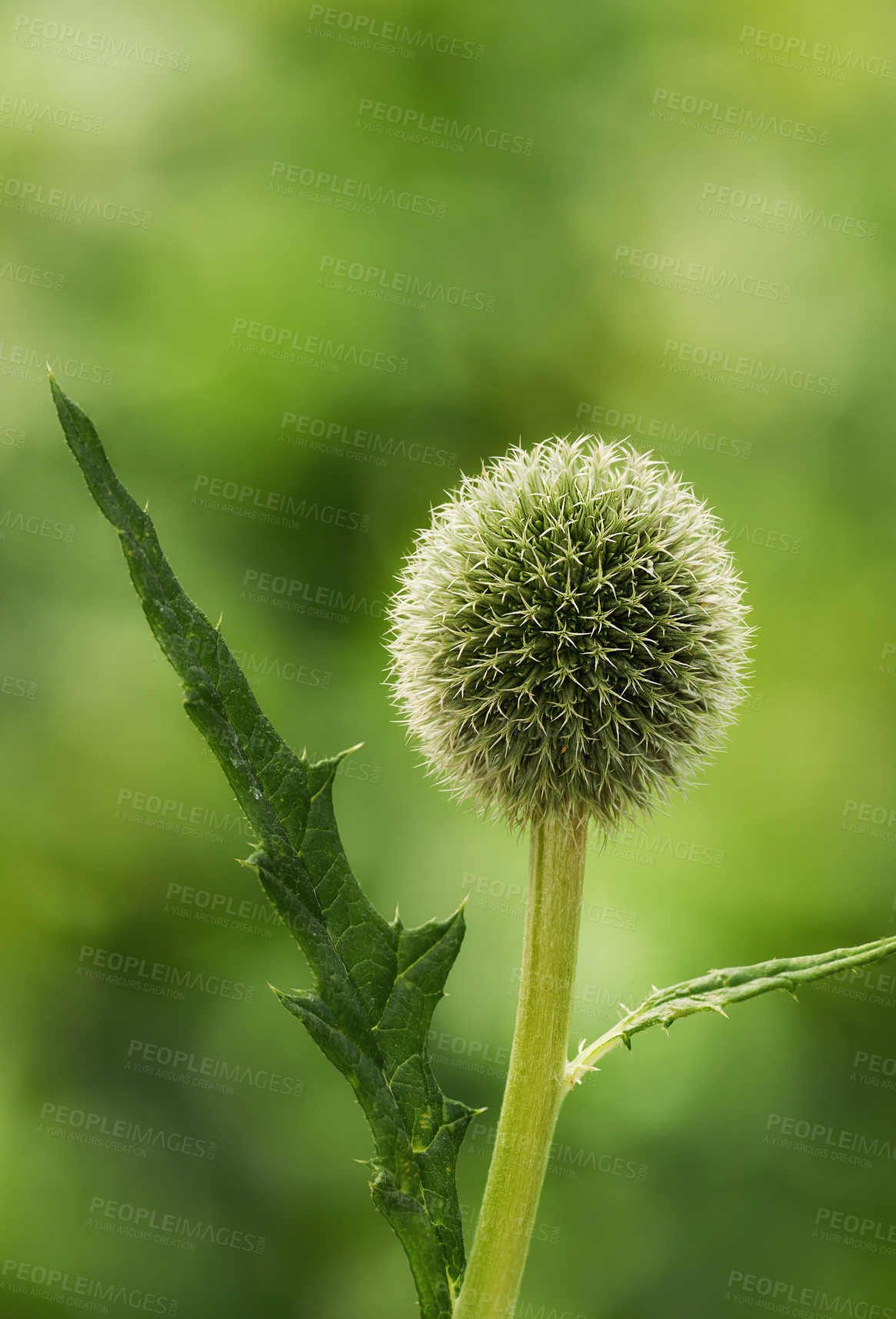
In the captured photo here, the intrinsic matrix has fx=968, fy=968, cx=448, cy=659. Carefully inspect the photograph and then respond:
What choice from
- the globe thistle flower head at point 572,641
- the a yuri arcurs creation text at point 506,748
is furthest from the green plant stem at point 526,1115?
the globe thistle flower head at point 572,641

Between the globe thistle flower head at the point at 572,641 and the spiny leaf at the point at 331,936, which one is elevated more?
the globe thistle flower head at the point at 572,641

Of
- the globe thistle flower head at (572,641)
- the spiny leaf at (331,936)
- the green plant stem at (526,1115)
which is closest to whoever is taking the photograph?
the spiny leaf at (331,936)

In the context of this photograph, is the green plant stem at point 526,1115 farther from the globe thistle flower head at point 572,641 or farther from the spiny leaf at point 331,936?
the globe thistle flower head at point 572,641

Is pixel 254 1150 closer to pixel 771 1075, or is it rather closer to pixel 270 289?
pixel 771 1075

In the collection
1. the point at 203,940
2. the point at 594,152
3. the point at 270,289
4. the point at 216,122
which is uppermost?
the point at 594,152

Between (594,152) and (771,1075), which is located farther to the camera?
(594,152)

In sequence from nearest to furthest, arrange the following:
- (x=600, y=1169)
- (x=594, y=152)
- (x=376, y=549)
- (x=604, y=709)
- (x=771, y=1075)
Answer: (x=604, y=709) → (x=600, y=1169) → (x=771, y=1075) → (x=376, y=549) → (x=594, y=152)

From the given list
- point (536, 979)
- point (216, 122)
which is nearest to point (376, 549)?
point (216, 122)
